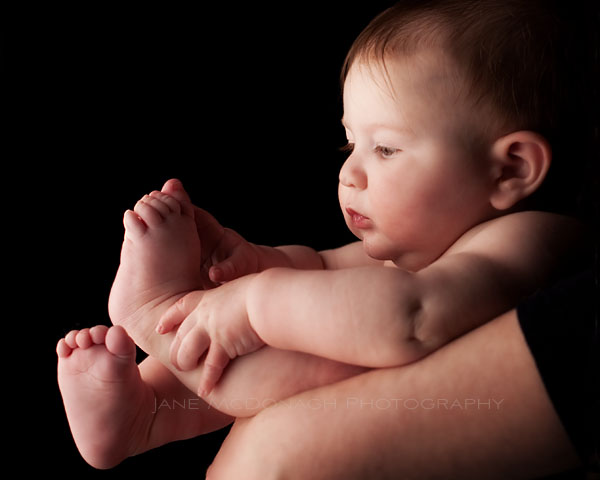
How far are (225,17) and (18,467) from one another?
1068 mm

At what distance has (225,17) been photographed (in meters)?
1.78

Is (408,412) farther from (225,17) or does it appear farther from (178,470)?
(225,17)

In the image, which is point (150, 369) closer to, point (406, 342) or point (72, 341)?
point (72, 341)

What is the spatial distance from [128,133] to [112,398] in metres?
0.84

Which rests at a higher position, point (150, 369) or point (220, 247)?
point (220, 247)

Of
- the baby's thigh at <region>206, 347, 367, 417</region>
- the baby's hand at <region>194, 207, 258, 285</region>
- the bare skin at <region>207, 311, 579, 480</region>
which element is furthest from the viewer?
the baby's hand at <region>194, 207, 258, 285</region>

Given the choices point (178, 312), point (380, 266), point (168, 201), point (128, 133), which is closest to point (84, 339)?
point (178, 312)

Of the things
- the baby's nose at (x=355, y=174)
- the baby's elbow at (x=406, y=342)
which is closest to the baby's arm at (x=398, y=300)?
the baby's elbow at (x=406, y=342)

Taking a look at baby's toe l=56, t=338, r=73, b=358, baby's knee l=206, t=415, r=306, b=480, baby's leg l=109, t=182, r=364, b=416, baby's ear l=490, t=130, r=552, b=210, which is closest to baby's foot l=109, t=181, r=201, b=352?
baby's leg l=109, t=182, r=364, b=416

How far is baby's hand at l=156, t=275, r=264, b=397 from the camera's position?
3.33ft

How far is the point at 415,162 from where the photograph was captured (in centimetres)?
111

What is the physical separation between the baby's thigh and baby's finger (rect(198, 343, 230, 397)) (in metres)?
0.03

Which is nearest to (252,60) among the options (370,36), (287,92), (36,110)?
(287,92)

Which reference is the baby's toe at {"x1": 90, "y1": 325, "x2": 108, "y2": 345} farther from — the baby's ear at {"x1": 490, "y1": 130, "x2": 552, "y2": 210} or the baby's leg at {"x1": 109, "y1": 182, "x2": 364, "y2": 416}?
the baby's ear at {"x1": 490, "y1": 130, "x2": 552, "y2": 210}
